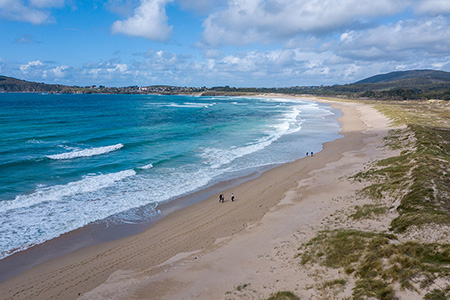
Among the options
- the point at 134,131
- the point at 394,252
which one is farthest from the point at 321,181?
Result: the point at 134,131

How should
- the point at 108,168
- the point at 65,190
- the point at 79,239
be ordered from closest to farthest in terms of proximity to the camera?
the point at 79,239, the point at 65,190, the point at 108,168

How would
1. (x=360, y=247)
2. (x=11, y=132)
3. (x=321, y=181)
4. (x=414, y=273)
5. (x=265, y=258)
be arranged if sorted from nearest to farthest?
1. (x=414, y=273)
2. (x=360, y=247)
3. (x=265, y=258)
4. (x=321, y=181)
5. (x=11, y=132)

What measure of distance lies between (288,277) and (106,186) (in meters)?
17.0

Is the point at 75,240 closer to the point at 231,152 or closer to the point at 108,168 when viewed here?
the point at 108,168

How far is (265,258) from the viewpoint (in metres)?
11.6

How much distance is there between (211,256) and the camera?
12.2m

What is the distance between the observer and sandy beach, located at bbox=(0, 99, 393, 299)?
1006 cm

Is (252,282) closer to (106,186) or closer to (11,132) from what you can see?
(106,186)

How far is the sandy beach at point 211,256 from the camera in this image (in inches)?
396

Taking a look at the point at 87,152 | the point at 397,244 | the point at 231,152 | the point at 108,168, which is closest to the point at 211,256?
the point at 397,244

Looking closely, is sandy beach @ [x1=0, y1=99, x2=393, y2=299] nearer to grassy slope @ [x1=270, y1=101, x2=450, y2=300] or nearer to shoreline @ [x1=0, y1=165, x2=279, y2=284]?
shoreline @ [x1=0, y1=165, x2=279, y2=284]

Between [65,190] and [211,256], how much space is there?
14.7 metres

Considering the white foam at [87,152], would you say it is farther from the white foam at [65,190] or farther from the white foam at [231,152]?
the white foam at [231,152]

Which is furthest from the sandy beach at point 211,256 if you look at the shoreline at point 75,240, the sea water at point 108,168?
the sea water at point 108,168
